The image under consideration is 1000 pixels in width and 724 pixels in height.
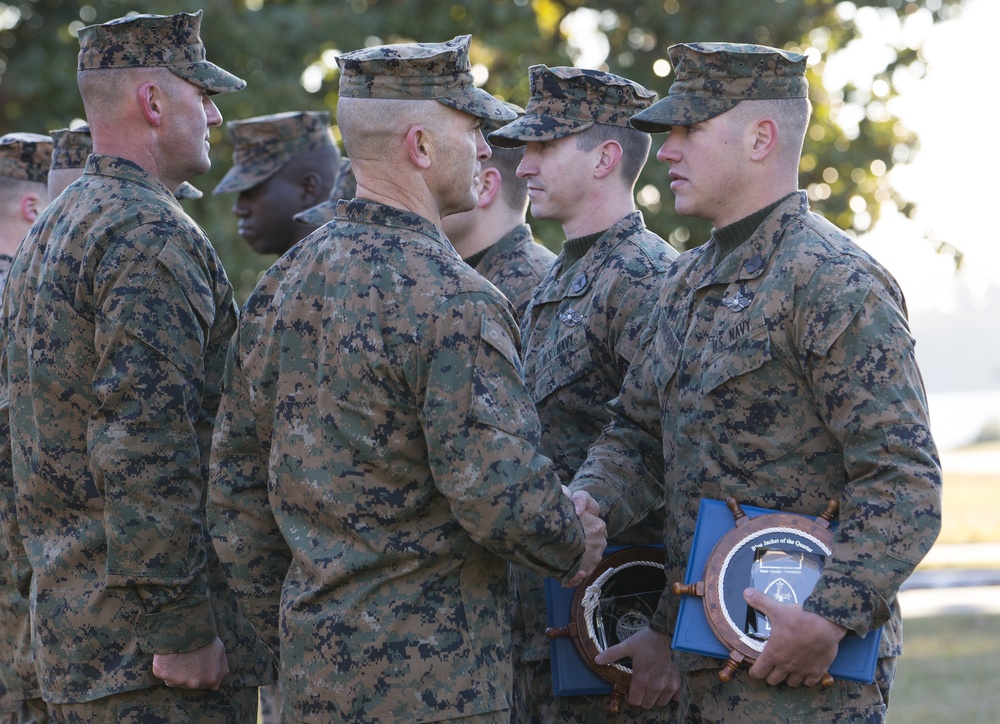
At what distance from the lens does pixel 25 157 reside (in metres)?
6.02

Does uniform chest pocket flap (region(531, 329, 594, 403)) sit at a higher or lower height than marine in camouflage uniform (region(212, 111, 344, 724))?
Result: lower

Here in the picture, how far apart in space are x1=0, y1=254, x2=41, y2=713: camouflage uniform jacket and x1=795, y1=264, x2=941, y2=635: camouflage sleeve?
278 centimetres

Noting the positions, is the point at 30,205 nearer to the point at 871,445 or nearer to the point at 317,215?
the point at 317,215

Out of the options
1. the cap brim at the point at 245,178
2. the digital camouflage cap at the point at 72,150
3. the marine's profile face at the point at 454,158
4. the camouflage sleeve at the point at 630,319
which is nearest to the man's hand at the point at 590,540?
the camouflage sleeve at the point at 630,319

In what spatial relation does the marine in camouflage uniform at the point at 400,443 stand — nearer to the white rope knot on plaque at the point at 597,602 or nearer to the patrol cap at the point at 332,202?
the white rope knot on plaque at the point at 597,602

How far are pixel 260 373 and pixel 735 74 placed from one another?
1579 mm

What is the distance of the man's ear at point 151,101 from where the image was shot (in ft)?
13.5

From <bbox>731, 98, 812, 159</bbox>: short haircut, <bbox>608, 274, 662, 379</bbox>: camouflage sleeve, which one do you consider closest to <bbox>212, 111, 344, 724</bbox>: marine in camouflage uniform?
<bbox>608, 274, 662, 379</bbox>: camouflage sleeve

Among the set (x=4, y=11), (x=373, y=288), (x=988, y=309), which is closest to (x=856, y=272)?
(x=373, y=288)

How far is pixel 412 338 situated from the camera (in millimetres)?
3066

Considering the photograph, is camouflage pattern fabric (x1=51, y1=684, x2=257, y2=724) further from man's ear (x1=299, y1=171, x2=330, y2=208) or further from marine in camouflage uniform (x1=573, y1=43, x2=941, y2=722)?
man's ear (x1=299, y1=171, x2=330, y2=208)

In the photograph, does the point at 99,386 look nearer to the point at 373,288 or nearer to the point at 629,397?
the point at 373,288

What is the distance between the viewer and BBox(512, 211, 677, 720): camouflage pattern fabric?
167 inches

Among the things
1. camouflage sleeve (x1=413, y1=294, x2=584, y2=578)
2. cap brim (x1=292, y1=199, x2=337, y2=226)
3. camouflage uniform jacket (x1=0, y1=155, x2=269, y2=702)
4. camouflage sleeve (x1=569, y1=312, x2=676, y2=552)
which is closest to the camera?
camouflage sleeve (x1=413, y1=294, x2=584, y2=578)
